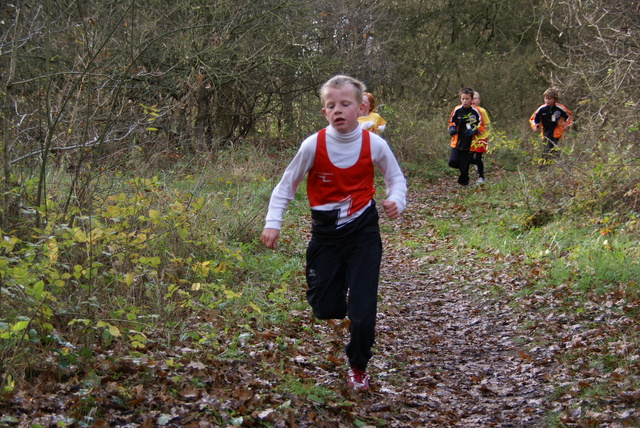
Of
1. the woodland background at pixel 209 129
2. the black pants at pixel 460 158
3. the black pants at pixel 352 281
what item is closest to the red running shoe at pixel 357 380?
the black pants at pixel 352 281

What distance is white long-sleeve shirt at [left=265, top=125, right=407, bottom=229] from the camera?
4.58 m

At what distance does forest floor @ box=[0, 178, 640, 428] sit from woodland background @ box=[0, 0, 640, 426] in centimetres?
25

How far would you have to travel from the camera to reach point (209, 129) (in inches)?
698

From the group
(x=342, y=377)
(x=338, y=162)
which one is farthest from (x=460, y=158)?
(x=338, y=162)

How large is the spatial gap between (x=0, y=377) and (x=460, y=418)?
2898 mm

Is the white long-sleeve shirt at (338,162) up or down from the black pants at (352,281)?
up

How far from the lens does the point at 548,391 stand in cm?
482

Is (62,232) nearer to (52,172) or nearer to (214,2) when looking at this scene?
(52,172)

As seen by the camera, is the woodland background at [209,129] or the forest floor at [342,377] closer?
the forest floor at [342,377]

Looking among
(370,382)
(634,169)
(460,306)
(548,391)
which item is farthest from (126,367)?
(634,169)

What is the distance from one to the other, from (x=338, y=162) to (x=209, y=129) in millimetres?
13655

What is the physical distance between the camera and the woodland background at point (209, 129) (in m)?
4.78

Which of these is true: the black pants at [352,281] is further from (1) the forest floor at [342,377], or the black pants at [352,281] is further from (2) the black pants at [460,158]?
(2) the black pants at [460,158]

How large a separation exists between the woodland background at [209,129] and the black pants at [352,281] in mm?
620
